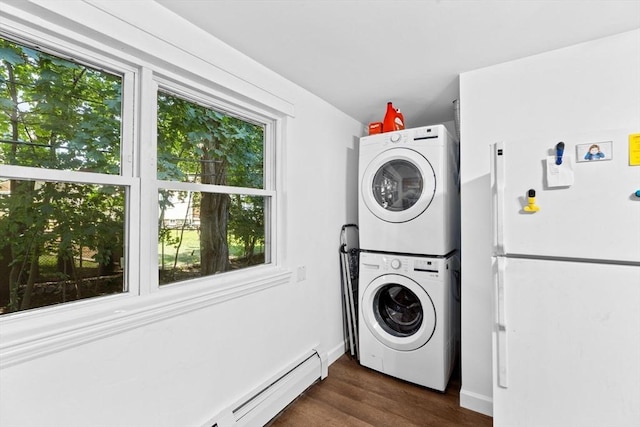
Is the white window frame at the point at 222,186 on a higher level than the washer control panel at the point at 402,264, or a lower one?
higher

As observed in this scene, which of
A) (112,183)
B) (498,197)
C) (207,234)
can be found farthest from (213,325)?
(498,197)

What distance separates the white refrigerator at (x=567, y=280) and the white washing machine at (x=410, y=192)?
0.67m

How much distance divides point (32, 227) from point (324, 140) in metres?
1.98

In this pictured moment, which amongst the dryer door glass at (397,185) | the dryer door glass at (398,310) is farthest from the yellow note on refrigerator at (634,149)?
the dryer door glass at (398,310)

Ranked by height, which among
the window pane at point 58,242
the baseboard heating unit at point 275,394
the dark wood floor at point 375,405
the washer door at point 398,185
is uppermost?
the washer door at point 398,185

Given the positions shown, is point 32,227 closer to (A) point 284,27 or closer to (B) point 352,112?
(A) point 284,27

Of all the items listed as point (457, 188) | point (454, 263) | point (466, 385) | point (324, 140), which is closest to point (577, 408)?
point (466, 385)

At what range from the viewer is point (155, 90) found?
1465mm

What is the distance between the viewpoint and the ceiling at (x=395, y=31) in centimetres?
140

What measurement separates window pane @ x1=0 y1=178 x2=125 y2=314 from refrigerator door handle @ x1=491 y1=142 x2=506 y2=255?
1.87 meters

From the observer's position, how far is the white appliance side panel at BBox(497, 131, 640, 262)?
4.12 ft

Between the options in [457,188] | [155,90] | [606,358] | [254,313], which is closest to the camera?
[606,358]

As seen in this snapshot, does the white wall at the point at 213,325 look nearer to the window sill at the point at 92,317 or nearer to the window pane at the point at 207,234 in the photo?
the window sill at the point at 92,317

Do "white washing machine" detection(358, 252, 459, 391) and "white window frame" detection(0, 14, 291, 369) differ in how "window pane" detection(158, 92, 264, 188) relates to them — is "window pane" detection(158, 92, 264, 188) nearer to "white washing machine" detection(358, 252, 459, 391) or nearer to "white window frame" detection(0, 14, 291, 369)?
"white window frame" detection(0, 14, 291, 369)
